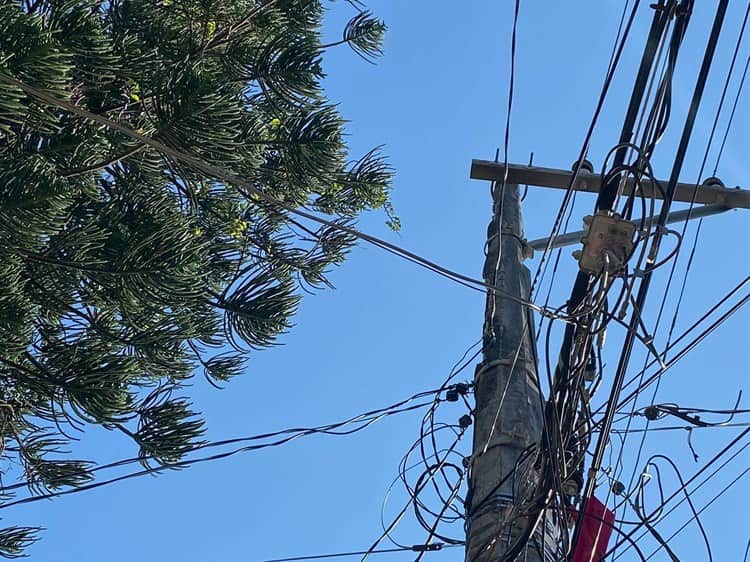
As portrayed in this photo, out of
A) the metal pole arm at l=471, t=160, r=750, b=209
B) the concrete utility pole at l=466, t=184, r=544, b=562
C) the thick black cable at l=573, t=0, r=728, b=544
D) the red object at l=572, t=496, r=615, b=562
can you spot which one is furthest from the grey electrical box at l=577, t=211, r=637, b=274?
the metal pole arm at l=471, t=160, r=750, b=209

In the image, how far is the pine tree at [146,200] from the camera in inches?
164

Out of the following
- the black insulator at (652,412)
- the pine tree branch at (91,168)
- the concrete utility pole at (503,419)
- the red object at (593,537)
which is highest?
the pine tree branch at (91,168)

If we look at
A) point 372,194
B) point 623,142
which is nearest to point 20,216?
point 623,142

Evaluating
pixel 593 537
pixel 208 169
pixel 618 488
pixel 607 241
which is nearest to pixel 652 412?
pixel 618 488

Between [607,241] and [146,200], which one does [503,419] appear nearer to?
[607,241]

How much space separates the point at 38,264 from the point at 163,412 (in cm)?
94

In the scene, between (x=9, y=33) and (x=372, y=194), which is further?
(x=372, y=194)

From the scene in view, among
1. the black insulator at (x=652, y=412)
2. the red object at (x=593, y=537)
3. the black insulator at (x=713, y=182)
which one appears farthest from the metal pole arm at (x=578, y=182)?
the red object at (x=593, y=537)

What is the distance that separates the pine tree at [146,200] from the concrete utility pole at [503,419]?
4.00 ft

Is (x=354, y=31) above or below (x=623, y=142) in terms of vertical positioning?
above

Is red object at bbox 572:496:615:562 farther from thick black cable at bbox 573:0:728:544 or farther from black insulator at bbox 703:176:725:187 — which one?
→ black insulator at bbox 703:176:725:187

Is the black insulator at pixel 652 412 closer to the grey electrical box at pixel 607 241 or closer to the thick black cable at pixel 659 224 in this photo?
the thick black cable at pixel 659 224

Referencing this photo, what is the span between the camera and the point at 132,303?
15.0ft

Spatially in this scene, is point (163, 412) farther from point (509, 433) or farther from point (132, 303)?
point (509, 433)
